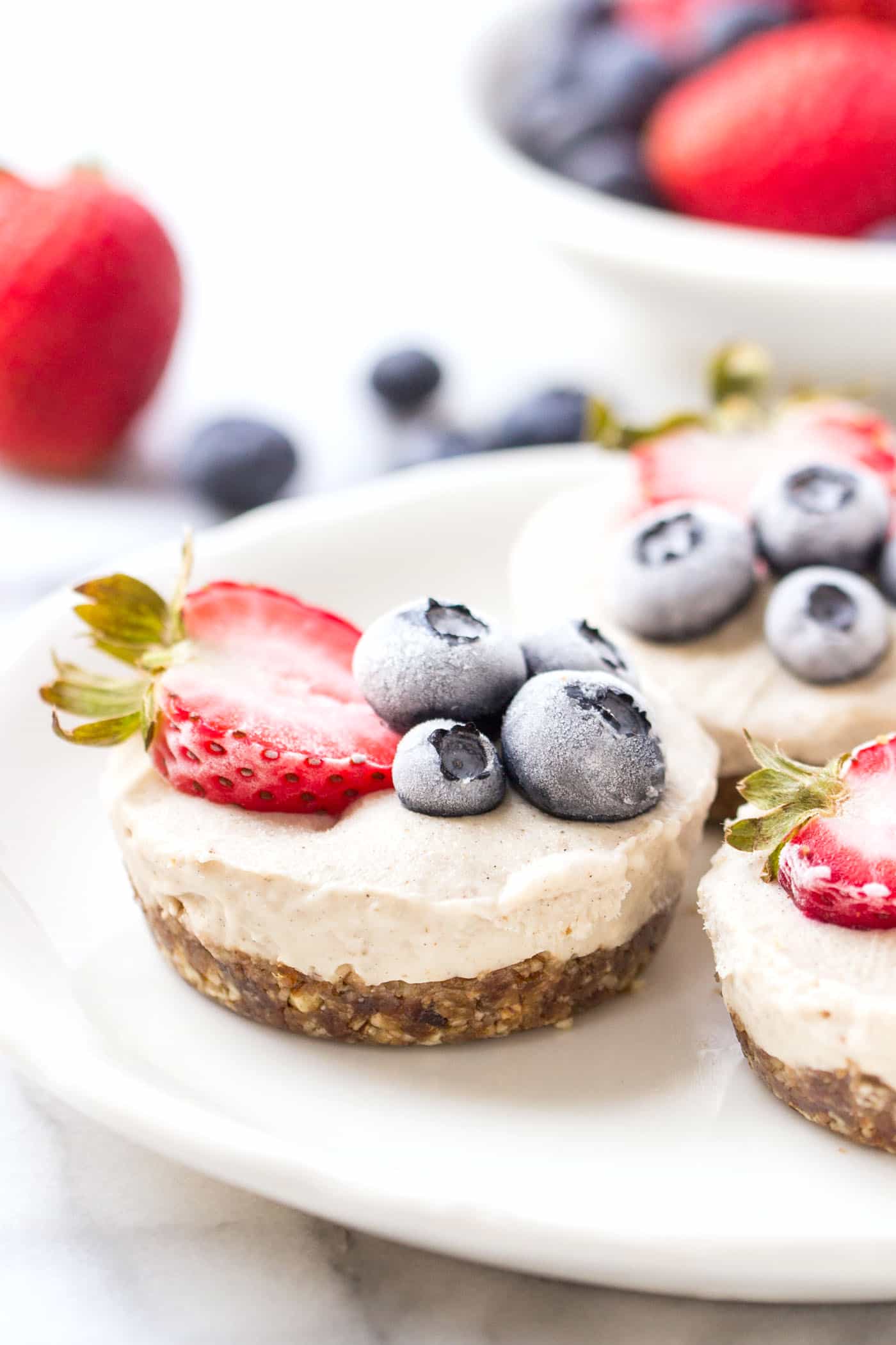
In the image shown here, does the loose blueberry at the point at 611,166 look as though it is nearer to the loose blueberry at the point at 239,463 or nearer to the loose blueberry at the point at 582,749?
the loose blueberry at the point at 239,463

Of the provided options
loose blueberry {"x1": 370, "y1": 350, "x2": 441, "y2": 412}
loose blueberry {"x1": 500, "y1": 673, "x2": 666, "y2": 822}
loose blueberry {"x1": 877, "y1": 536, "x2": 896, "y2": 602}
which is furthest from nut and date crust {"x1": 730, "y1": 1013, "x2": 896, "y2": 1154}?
loose blueberry {"x1": 370, "y1": 350, "x2": 441, "y2": 412}

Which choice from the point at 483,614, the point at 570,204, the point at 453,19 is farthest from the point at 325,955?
the point at 453,19

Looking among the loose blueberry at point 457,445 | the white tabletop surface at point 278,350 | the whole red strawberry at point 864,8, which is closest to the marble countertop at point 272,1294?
the white tabletop surface at point 278,350

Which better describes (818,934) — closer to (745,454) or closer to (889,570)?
(889,570)

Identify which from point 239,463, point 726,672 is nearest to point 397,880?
point 726,672

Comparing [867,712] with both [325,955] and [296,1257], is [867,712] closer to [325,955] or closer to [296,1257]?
[325,955]

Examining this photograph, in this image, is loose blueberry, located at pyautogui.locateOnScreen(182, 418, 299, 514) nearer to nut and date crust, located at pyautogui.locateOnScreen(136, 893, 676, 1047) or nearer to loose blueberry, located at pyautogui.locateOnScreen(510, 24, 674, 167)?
loose blueberry, located at pyautogui.locateOnScreen(510, 24, 674, 167)
